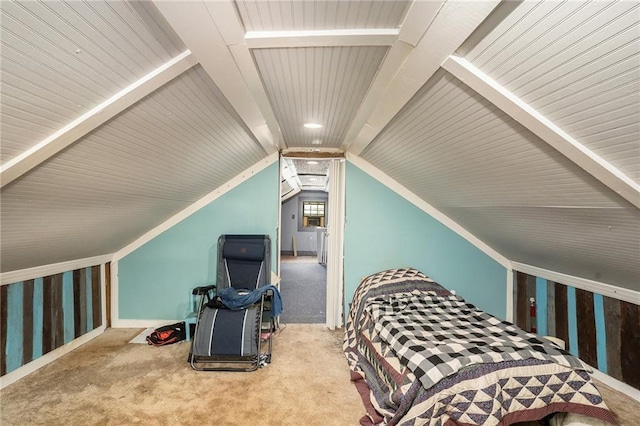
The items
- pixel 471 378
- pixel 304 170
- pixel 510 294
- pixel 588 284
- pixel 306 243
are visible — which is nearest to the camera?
pixel 471 378

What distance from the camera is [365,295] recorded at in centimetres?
294

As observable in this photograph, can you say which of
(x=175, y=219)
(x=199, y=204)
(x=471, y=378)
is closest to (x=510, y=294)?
(x=471, y=378)

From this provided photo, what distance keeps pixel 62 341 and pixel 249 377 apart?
1.81 meters

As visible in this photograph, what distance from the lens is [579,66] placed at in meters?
1.05

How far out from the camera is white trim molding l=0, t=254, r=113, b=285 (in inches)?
90.0

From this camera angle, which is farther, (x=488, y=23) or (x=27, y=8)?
(x=488, y=23)

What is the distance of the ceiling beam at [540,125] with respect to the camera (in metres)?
1.33

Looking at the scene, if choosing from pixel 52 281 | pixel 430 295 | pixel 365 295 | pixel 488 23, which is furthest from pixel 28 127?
pixel 430 295

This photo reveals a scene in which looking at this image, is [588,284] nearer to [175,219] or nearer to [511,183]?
[511,183]

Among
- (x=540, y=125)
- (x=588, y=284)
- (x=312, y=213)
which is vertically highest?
(x=540, y=125)

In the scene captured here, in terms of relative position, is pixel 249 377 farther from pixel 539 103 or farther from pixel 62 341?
pixel 539 103

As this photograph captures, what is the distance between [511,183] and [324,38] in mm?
1520

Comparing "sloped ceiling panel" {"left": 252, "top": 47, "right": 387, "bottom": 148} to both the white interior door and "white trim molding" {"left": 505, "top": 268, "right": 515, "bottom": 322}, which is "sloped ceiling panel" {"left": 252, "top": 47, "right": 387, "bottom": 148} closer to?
the white interior door

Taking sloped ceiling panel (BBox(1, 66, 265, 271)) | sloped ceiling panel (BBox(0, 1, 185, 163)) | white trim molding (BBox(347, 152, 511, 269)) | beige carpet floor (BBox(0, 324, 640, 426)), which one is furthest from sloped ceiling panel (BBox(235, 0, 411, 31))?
white trim molding (BBox(347, 152, 511, 269))
